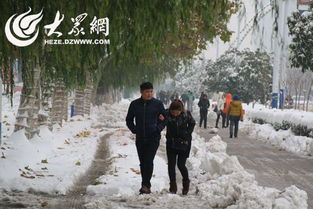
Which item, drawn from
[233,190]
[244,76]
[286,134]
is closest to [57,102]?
[286,134]

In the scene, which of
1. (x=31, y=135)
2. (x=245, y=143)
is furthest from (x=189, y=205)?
(x=245, y=143)

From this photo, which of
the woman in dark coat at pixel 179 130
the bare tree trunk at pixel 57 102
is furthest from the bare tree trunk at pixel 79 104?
the woman in dark coat at pixel 179 130

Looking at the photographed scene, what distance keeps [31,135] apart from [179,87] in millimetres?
86373

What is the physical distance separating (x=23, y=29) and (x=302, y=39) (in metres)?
13.9

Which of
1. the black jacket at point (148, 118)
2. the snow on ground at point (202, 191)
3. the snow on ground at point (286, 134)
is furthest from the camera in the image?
the snow on ground at point (286, 134)

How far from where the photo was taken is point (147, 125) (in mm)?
8648

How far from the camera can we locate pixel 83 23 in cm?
741

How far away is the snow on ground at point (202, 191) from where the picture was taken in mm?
7492

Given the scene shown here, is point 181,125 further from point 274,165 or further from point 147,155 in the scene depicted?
point 274,165

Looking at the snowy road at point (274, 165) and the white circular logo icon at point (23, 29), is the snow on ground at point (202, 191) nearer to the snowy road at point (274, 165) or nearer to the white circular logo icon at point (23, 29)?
the snowy road at point (274, 165)

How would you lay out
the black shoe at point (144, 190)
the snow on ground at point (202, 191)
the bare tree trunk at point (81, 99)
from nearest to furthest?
the snow on ground at point (202, 191)
the black shoe at point (144, 190)
the bare tree trunk at point (81, 99)

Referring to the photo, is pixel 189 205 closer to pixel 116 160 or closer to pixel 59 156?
pixel 116 160

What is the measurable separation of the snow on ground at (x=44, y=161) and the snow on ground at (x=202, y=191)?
71 centimetres

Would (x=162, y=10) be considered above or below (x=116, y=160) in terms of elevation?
above
